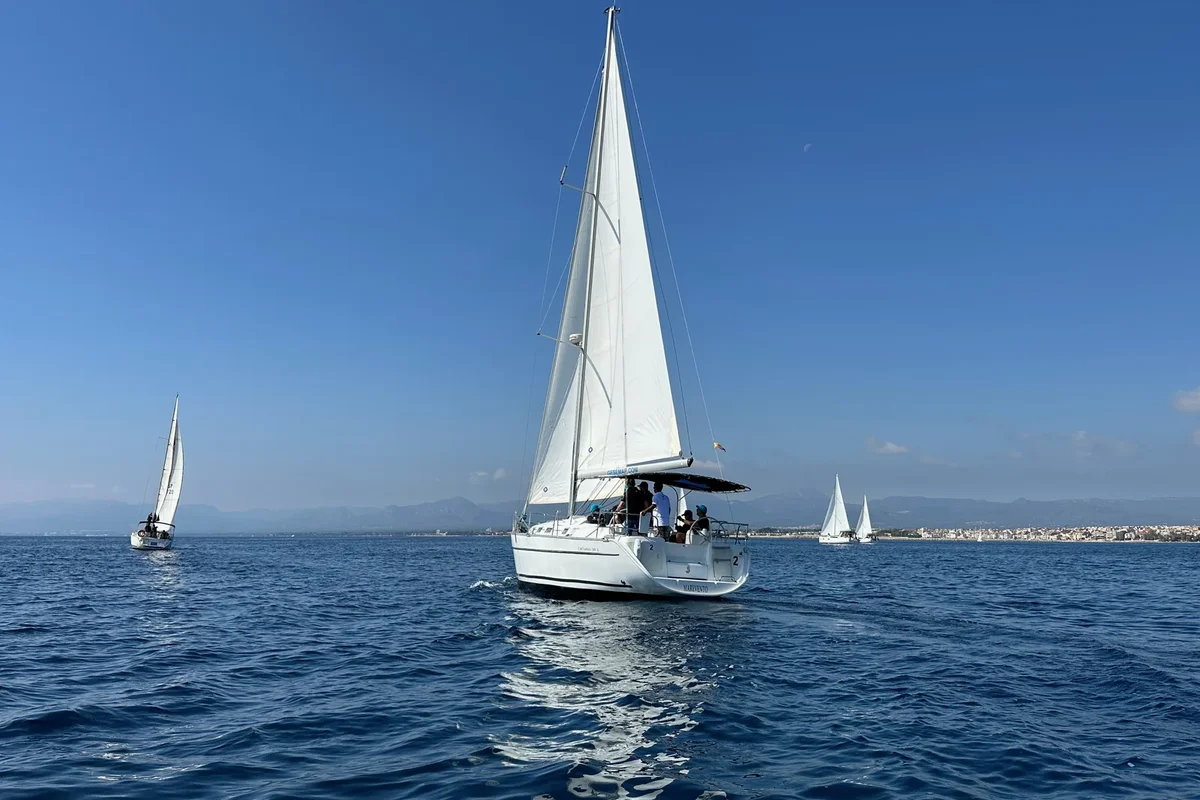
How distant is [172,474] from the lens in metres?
66.8

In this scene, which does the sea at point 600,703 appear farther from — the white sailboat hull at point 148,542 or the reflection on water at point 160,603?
the white sailboat hull at point 148,542

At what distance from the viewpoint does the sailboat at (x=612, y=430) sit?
76.7ft

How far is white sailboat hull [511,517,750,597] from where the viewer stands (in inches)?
894

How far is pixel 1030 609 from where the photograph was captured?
82.6 ft

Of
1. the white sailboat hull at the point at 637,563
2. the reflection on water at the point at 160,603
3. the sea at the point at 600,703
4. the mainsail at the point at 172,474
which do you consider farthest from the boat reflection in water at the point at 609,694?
the mainsail at the point at 172,474

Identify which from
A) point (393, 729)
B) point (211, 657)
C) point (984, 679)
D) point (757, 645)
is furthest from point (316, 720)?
point (984, 679)

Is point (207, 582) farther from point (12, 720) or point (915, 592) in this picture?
point (915, 592)

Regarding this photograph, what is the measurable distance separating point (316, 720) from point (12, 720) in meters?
4.08

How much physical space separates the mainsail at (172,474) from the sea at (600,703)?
46774 millimetres

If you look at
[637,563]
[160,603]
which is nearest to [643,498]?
[637,563]

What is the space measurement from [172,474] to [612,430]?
56.0 metres

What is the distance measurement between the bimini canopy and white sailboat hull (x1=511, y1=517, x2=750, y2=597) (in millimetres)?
1733

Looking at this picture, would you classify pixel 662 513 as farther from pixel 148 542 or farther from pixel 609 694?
pixel 148 542

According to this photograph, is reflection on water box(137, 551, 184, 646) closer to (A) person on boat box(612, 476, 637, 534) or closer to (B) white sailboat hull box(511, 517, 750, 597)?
(B) white sailboat hull box(511, 517, 750, 597)
